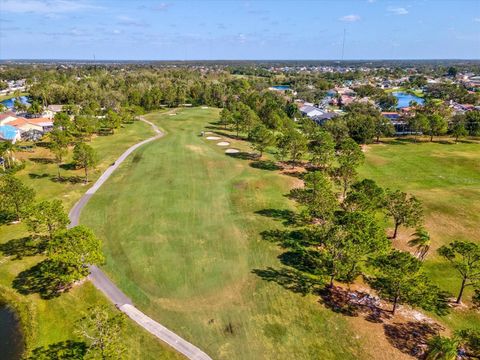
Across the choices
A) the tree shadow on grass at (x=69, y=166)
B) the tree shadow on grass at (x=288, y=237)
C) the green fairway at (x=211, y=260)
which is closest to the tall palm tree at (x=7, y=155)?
the tree shadow on grass at (x=69, y=166)

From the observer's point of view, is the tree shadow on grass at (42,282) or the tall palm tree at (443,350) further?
the tree shadow on grass at (42,282)

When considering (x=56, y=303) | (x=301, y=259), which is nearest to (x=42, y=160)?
(x=56, y=303)

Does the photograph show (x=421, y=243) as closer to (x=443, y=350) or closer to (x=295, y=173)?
(x=443, y=350)

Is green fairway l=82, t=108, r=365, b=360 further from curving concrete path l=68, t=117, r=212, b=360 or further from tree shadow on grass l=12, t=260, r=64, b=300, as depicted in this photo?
tree shadow on grass l=12, t=260, r=64, b=300

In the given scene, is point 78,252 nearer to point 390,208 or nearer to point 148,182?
point 148,182

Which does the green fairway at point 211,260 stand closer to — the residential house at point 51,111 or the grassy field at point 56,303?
the grassy field at point 56,303

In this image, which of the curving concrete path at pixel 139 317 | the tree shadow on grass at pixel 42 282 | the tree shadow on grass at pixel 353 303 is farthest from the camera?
the tree shadow on grass at pixel 42 282
